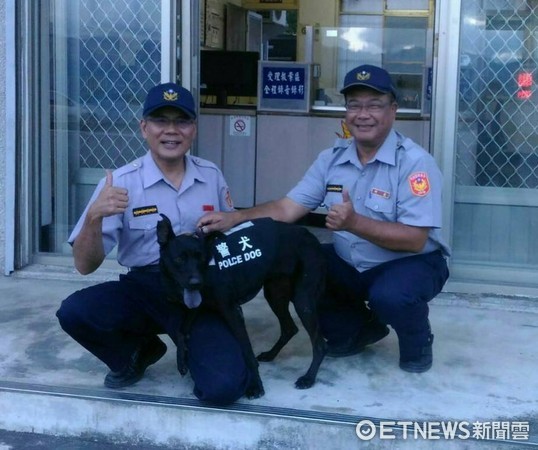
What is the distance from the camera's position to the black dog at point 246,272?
340 cm

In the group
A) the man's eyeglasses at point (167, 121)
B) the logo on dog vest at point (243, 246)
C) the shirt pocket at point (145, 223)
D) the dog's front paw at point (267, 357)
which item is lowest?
the dog's front paw at point (267, 357)

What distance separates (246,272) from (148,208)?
0.50m

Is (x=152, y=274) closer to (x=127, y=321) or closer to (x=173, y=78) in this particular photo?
(x=127, y=321)

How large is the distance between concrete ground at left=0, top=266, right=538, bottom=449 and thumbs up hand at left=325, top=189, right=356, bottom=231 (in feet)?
2.38

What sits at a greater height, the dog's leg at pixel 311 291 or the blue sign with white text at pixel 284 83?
the blue sign with white text at pixel 284 83

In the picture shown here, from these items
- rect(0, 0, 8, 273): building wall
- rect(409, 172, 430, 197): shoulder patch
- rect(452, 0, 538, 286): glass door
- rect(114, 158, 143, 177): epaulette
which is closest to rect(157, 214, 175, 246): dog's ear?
rect(114, 158, 143, 177): epaulette

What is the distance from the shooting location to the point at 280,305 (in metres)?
3.88

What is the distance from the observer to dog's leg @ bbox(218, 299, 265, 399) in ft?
11.7

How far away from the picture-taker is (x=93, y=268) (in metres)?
3.63

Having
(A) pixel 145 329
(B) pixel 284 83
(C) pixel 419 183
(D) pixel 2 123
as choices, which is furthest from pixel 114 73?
(B) pixel 284 83

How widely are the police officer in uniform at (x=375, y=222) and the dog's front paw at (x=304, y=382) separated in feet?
1.22

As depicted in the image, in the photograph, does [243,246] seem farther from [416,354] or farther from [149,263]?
[416,354]

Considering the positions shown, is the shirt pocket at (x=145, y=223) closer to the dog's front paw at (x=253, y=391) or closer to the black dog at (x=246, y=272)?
the black dog at (x=246, y=272)

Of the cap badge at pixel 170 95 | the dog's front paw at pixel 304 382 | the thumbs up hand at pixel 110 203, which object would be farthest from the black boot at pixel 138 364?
the cap badge at pixel 170 95
